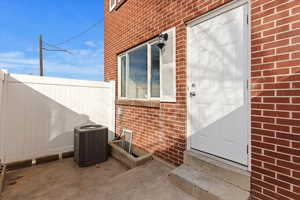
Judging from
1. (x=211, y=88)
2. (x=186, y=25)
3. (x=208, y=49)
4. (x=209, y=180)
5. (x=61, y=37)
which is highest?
(x=61, y=37)

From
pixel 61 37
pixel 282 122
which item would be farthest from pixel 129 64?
pixel 61 37

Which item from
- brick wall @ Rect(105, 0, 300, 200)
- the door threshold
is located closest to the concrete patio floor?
the door threshold

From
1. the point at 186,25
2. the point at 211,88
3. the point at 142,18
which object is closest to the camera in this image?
the point at 211,88

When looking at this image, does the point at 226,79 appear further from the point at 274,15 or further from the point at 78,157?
the point at 78,157

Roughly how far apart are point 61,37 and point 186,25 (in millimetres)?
14065

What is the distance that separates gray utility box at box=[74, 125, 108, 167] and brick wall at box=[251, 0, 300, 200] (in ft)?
9.77

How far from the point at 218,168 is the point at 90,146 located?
8.71ft

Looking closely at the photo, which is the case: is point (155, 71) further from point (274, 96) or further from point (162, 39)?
point (274, 96)

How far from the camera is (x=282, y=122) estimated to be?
4.88 feet

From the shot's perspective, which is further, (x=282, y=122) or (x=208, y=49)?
(x=208, y=49)

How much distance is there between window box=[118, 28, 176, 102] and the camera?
2822 millimetres

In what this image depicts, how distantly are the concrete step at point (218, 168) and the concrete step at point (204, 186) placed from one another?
45 millimetres

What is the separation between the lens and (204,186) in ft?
6.05

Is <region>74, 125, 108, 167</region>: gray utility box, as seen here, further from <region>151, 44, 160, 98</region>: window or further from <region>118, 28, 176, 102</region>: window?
<region>151, 44, 160, 98</region>: window
